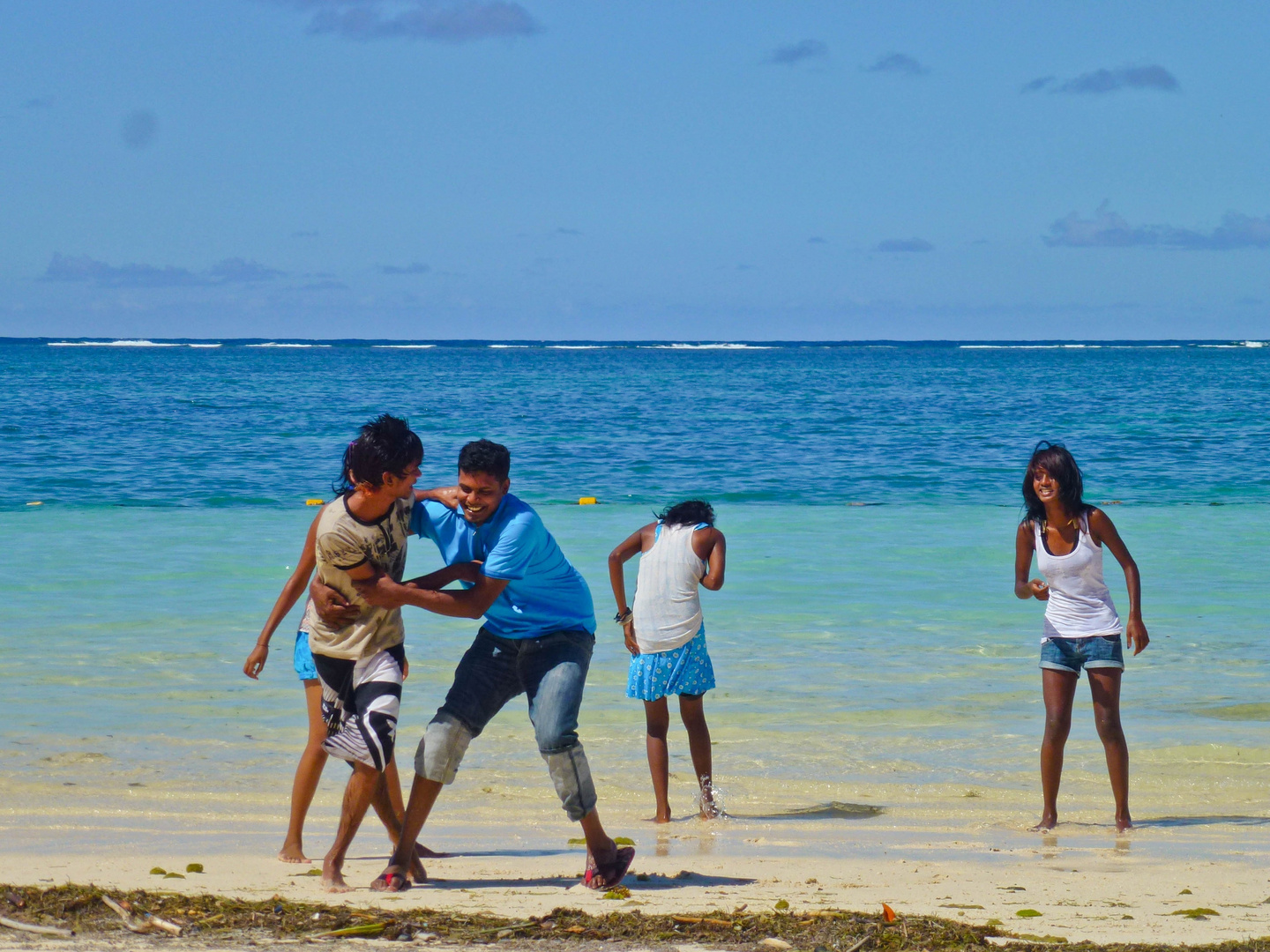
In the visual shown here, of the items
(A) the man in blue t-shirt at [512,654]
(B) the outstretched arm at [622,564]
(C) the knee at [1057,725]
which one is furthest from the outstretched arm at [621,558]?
(C) the knee at [1057,725]

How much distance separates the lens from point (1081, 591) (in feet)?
18.5

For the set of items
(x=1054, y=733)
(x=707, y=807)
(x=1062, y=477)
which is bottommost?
(x=707, y=807)

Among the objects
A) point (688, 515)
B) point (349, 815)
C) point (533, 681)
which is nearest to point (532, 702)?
point (533, 681)

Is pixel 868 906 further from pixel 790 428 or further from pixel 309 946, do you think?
pixel 790 428

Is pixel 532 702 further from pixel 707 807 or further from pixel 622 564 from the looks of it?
pixel 707 807

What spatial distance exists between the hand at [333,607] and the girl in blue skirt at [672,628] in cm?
164

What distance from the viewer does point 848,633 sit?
407 inches

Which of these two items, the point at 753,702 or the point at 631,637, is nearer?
the point at 631,637

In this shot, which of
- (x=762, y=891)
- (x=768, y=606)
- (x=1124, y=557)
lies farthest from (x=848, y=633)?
(x=762, y=891)

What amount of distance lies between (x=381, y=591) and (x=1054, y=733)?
3.05 metres

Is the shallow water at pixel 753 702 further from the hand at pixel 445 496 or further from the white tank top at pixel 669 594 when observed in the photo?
the hand at pixel 445 496

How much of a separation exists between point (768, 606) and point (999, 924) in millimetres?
7318

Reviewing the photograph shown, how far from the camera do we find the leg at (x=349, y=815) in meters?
4.50

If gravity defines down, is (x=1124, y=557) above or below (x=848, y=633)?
above
